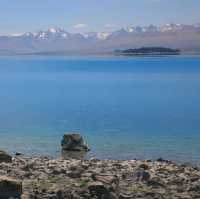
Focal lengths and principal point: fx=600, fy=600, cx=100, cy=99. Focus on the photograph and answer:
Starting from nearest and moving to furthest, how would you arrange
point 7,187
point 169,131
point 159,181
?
point 7,187, point 159,181, point 169,131

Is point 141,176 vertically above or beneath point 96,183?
beneath

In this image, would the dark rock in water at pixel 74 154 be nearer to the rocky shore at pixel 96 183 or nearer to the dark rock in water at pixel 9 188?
the rocky shore at pixel 96 183

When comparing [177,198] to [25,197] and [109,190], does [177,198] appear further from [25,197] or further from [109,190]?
[25,197]

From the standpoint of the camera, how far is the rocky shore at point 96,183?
51.1 ft

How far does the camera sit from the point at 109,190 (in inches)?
607

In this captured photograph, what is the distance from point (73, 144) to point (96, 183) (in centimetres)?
1743

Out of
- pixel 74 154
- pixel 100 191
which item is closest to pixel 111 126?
pixel 74 154

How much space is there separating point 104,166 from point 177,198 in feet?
23.9

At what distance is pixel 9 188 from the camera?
15336 mm

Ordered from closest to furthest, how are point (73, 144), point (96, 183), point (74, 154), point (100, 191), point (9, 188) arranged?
point (9, 188) < point (100, 191) < point (96, 183) < point (74, 154) < point (73, 144)

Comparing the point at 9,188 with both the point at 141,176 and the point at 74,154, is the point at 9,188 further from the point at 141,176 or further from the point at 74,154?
the point at 74,154

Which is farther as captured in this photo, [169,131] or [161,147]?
[169,131]

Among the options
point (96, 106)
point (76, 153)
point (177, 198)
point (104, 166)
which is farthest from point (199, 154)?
point (96, 106)

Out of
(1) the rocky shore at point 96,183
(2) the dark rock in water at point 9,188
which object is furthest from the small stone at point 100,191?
(2) the dark rock in water at point 9,188
